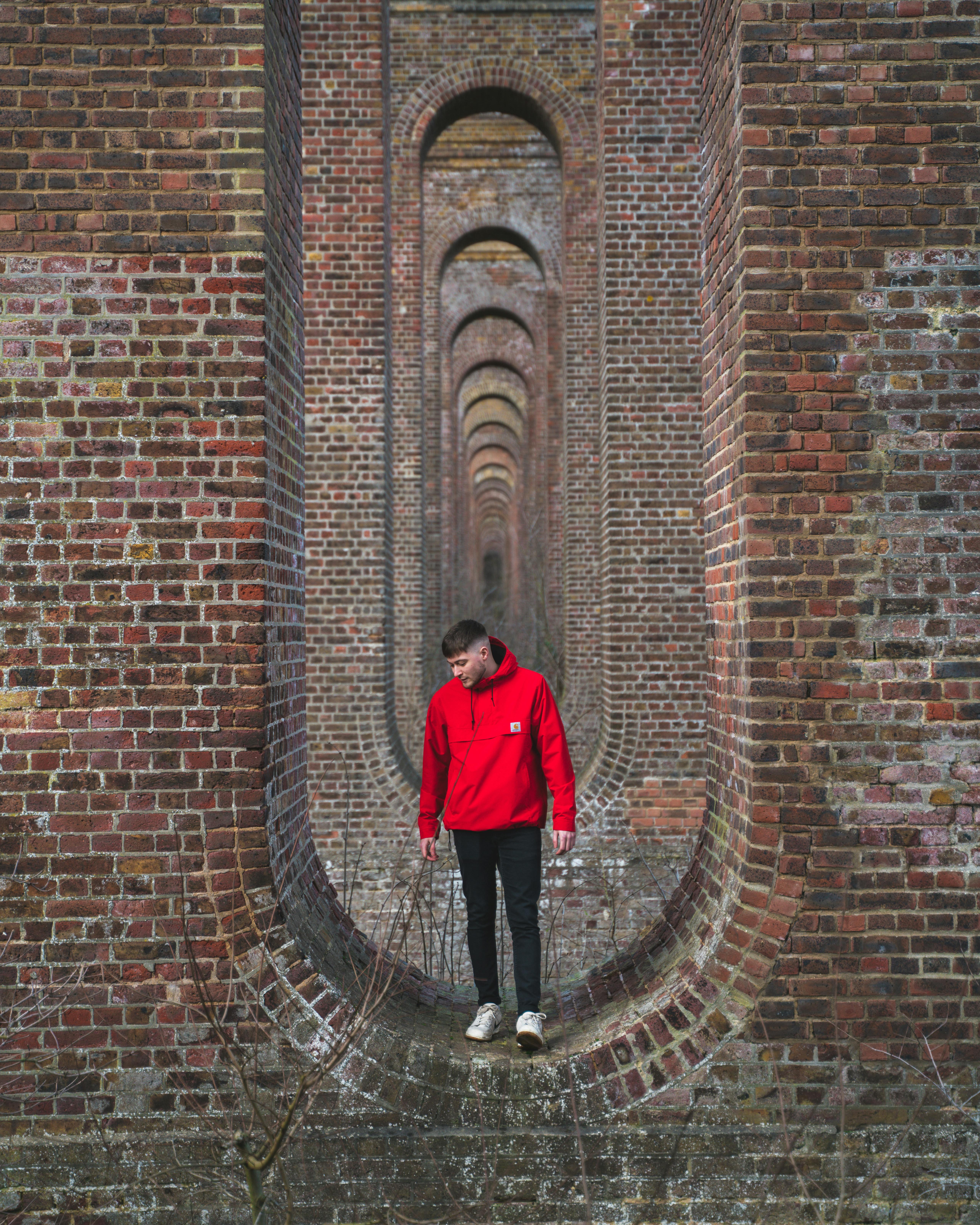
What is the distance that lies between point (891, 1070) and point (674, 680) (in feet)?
14.7

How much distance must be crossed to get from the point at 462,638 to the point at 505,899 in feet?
3.29

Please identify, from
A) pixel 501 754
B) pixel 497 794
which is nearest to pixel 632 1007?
pixel 497 794

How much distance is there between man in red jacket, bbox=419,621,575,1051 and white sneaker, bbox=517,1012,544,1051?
0.27 feet

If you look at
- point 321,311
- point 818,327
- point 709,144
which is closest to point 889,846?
point 818,327

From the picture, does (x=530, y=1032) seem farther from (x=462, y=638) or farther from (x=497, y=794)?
(x=462, y=638)

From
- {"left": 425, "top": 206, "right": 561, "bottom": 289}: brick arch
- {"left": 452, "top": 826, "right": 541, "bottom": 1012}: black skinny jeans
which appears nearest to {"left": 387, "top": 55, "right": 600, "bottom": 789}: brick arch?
{"left": 425, "top": 206, "right": 561, "bottom": 289}: brick arch

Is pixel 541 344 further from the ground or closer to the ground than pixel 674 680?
further from the ground

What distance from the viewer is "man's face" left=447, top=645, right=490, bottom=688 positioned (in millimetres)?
3510

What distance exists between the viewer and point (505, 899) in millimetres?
3525

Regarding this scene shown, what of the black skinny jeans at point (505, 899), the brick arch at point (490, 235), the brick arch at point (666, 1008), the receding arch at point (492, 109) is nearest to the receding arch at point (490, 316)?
the brick arch at point (490, 235)

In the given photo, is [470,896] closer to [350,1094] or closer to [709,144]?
[350,1094]

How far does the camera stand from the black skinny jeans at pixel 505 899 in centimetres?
345

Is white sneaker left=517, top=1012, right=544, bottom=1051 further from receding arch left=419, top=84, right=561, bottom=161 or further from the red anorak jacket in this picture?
receding arch left=419, top=84, right=561, bottom=161

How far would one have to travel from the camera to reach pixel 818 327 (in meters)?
3.17
